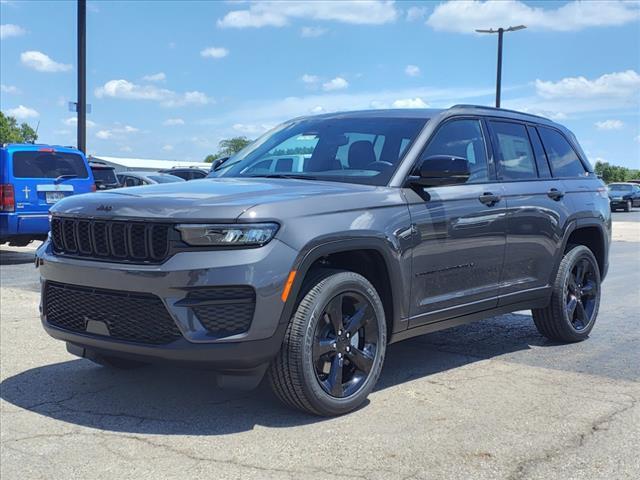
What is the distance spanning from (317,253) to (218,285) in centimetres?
60

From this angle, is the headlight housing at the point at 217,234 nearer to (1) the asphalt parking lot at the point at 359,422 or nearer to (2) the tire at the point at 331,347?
(2) the tire at the point at 331,347

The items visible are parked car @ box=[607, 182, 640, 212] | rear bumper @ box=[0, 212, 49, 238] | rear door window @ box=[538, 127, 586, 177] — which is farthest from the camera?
parked car @ box=[607, 182, 640, 212]

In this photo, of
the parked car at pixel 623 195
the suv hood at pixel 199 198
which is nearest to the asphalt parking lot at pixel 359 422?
the suv hood at pixel 199 198

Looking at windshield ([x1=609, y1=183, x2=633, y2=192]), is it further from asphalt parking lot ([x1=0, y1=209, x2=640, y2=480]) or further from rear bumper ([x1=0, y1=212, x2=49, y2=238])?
asphalt parking lot ([x1=0, y1=209, x2=640, y2=480])

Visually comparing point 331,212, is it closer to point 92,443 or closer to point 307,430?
point 307,430

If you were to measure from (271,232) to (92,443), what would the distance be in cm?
142

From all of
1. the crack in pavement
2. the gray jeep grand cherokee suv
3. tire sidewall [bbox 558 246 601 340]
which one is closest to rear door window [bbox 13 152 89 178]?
the gray jeep grand cherokee suv

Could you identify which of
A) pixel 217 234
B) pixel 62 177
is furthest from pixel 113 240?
pixel 62 177

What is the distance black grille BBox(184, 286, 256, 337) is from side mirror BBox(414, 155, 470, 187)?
1526 mm

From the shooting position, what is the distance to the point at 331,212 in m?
4.12

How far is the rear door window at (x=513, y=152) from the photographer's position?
562 centimetres

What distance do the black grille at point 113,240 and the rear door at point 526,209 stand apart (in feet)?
8.88

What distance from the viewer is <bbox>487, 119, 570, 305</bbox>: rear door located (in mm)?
5469

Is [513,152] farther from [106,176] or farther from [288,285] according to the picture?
[106,176]
